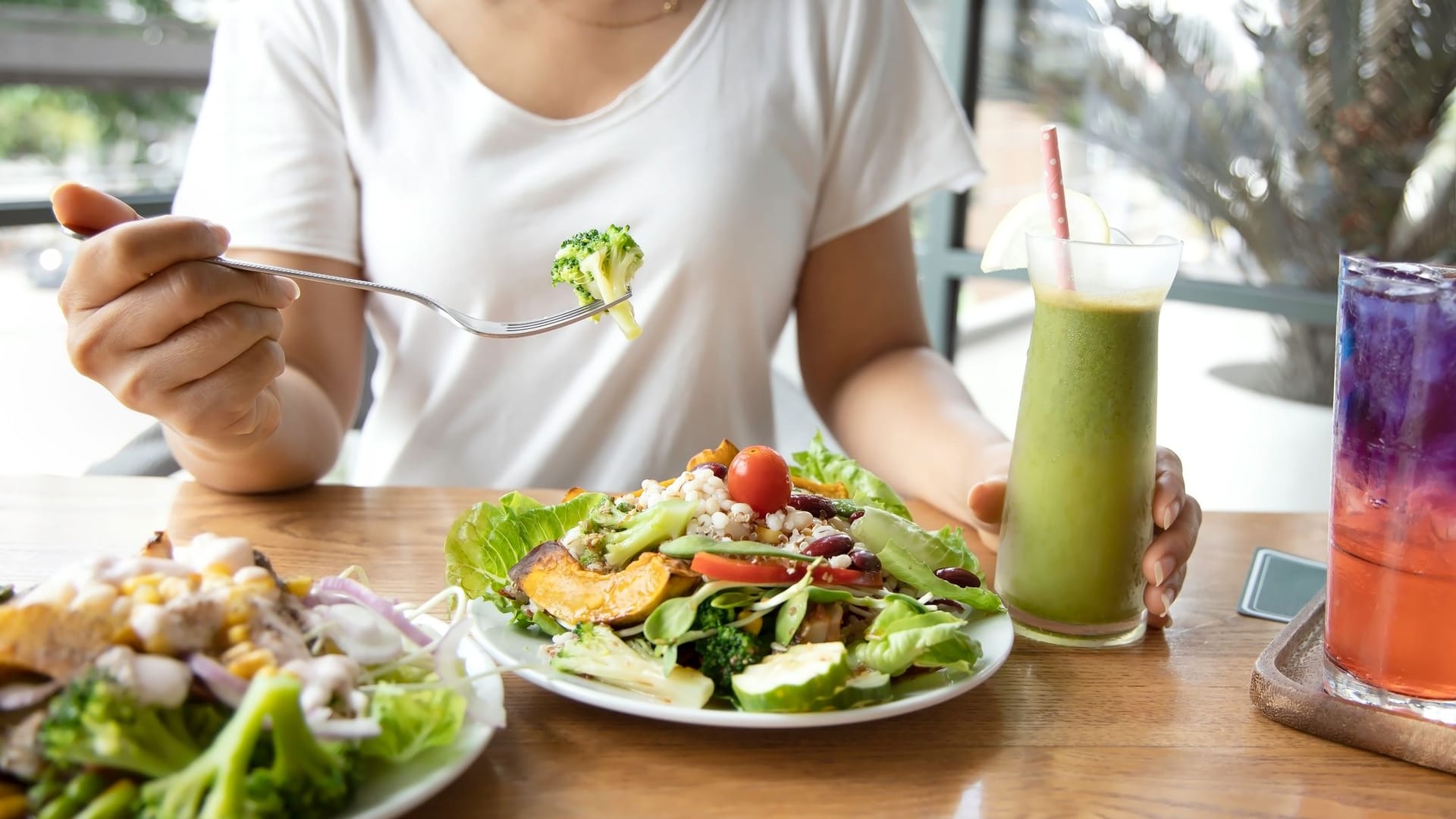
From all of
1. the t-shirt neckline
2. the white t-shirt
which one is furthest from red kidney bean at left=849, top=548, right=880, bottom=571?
the t-shirt neckline

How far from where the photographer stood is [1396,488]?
3.18ft

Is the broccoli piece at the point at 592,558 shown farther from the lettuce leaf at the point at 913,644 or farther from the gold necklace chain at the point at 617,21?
the gold necklace chain at the point at 617,21

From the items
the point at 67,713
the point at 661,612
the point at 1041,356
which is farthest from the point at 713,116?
the point at 67,713

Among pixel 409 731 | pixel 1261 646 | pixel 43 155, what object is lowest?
pixel 1261 646

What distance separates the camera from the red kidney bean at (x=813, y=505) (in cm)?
118

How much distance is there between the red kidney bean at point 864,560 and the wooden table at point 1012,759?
0.14 metres

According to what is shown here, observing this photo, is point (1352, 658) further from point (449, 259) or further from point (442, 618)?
point (449, 259)

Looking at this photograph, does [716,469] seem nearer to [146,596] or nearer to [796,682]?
[796,682]

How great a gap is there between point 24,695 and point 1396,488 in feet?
3.35

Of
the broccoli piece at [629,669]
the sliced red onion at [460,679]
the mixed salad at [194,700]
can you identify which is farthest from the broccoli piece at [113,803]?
the broccoli piece at [629,669]

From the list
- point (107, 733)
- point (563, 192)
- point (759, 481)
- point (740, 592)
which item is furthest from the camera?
point (563, 192)

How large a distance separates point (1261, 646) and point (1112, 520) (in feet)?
0.75

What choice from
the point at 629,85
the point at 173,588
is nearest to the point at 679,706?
the point at 173,588

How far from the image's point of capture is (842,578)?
104 centimetres
